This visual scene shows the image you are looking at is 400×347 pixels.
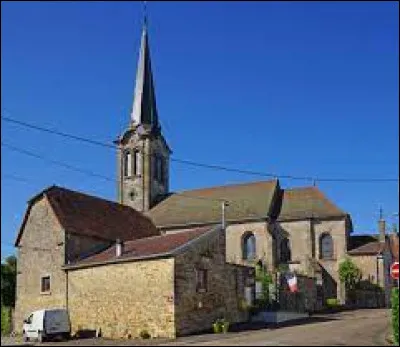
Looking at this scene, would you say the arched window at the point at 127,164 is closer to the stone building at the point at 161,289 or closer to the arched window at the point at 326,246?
the arched window at the point at 326,246

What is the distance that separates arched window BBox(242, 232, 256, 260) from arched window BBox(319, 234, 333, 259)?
17.1 feet

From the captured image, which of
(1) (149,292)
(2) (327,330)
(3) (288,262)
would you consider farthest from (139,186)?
(2) (327,330)

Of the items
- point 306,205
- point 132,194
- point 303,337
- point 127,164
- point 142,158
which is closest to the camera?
point 303,337

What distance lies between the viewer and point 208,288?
34375mm

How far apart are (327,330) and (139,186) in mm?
35975

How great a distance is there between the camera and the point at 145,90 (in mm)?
68688

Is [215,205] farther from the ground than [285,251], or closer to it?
farther from the ground

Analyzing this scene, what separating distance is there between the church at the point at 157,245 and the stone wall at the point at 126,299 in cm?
5

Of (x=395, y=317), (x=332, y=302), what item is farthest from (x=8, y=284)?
(x=395, y=317)

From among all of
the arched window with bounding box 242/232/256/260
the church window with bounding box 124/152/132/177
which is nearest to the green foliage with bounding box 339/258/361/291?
the arched window with bounding box 242/232/256/260

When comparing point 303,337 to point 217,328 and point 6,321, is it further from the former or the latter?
point 6,321

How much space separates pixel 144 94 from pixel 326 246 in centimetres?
2441

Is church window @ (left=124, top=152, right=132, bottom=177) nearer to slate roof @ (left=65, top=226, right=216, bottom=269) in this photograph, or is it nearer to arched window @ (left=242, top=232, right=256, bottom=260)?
arched window @ (left=242, top=232, right=256, bottom=260)

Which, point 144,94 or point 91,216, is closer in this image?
point 91,216
